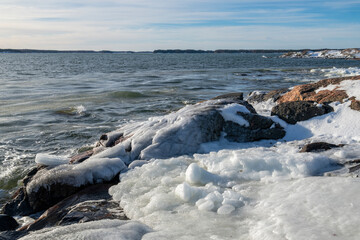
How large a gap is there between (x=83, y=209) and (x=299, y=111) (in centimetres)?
546

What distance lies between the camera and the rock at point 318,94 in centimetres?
786

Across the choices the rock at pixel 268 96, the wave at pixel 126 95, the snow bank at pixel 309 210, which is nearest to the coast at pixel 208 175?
the snow bank at pixel 309 210

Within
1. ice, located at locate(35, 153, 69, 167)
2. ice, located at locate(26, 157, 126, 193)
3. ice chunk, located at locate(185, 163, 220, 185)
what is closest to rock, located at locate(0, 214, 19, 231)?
ice, located at locate(26, 157, 126, 193)

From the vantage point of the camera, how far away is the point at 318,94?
8672 millimetres

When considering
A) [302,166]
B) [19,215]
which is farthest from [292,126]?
[19,215]

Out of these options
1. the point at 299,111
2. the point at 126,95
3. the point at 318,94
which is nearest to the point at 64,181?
the point at 299,111

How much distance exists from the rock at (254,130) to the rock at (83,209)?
2994 millimetres

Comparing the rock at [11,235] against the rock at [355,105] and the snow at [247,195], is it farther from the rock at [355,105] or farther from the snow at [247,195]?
the rock at [355,105]

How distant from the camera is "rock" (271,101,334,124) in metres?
7.29

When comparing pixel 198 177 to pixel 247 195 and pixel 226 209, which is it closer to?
pixel 247 195

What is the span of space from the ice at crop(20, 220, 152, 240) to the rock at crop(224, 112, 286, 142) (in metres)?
3.76

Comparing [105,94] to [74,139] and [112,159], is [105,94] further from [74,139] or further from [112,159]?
[112,159]

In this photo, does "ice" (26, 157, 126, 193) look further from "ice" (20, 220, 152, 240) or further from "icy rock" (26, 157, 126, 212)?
"ice" (20, 220, 152, 240)

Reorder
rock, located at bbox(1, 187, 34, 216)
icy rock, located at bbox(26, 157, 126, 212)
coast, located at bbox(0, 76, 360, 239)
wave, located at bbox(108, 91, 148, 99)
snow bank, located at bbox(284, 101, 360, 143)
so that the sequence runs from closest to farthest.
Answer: coast, located at bbox(0, 76, 360, 239)
icy rock, located at bbox(26, 157, 126, 212)
rock, located at bbox(1, 187, 34, 216)
snow bank, located at bbox(284, 101, 360, 143)
wave, located at bbox(108, 91, 148, 99)
